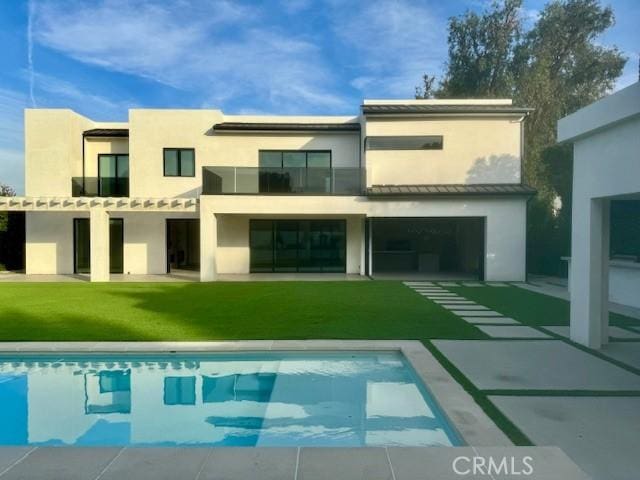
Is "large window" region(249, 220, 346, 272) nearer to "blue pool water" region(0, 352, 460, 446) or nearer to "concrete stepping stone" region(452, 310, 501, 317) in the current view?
"concrete stepping stone" region(452, 310, 501, 317)

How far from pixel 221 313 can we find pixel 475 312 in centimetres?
640

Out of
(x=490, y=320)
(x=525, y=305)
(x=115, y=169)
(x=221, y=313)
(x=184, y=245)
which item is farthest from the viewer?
(x=184, y=245)

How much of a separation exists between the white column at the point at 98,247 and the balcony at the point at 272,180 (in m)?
4.41

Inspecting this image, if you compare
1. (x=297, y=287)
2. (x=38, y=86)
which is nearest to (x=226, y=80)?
(x=38, y=86)

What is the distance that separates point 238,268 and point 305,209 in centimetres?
512

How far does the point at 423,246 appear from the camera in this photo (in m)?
22.6

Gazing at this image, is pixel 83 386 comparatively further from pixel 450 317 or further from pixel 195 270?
pixel 195 270

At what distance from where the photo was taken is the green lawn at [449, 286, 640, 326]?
9.81m

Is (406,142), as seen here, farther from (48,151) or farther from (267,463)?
(267,463)

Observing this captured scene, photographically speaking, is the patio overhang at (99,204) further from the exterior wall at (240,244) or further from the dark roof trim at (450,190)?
the dark roof trim at (450,190)

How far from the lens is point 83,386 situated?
6.04 meters

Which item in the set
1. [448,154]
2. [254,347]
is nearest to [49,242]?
[254,347]

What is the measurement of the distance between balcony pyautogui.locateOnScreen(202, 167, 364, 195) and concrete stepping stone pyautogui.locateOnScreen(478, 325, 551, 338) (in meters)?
9.66

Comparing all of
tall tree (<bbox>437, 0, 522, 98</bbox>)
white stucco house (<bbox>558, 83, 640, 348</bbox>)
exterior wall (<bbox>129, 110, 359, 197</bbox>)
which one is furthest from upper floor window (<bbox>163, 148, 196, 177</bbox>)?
tall tree (<bbox>437, 0, 522, 98</bbox>)
